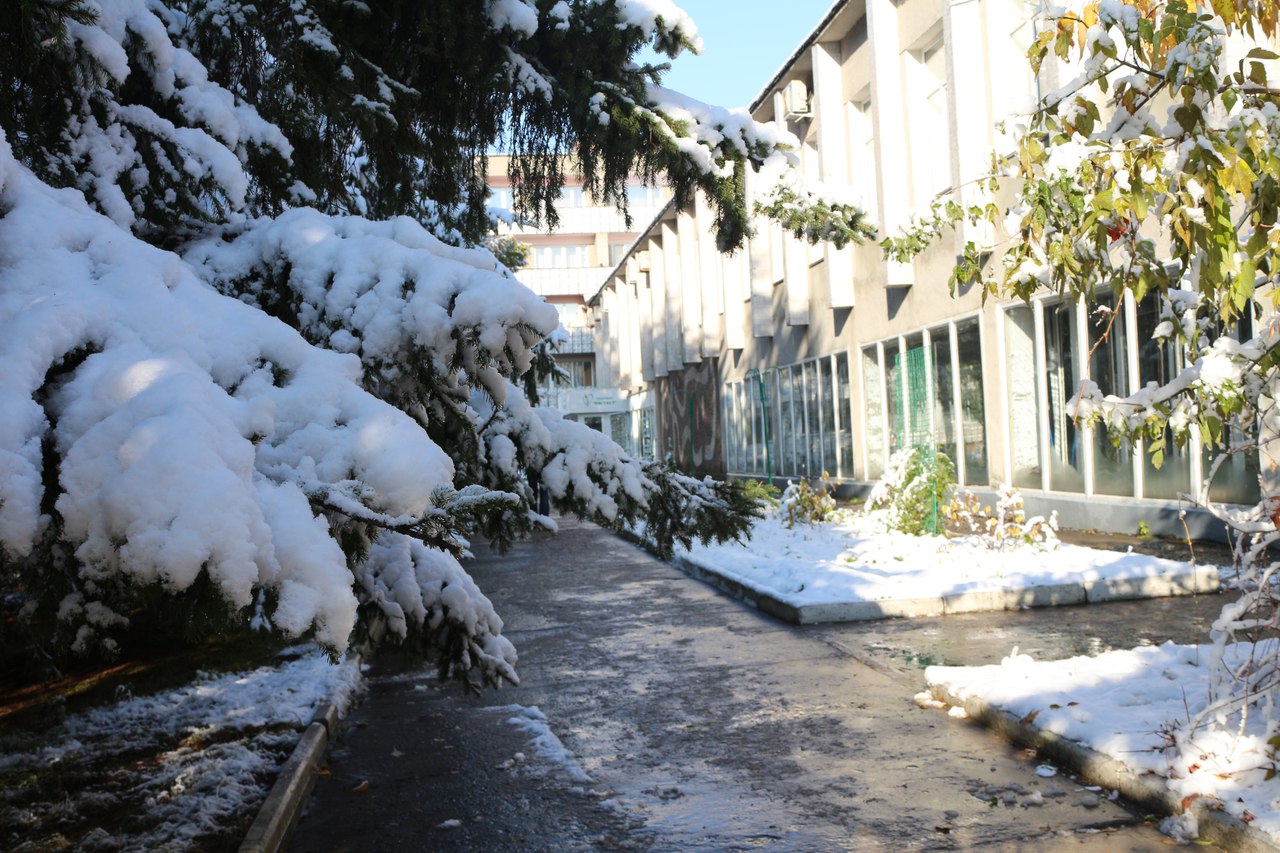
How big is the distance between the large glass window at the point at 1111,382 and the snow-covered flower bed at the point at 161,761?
9.84m

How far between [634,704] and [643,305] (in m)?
38.1

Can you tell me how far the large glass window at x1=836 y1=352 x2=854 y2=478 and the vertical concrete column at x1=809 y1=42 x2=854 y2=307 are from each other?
1510 mm

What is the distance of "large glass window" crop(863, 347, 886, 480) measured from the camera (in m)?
21.5

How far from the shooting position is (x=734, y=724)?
662 cm

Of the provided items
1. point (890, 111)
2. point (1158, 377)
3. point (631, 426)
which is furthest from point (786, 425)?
point (631, 426)

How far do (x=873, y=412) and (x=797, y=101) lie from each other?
6.68 metres

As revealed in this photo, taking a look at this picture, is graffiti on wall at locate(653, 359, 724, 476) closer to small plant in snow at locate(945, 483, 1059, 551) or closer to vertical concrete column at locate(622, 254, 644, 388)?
vertical concrete column at locate(622, 254, 644, 388)

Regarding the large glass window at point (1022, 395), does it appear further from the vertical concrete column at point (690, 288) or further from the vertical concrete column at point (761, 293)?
the vertical concrete column at point (690, 288)

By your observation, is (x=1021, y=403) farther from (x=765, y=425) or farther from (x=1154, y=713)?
(x=765, y=425)

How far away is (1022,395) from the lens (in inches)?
633

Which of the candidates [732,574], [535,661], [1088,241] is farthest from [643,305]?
[1088,241]

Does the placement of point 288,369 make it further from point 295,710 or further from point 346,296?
point 295,710

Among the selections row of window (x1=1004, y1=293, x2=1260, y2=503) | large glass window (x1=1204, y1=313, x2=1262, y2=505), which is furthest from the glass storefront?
large glass window (x1=1204, y1=313, x2=1262, y2=505)

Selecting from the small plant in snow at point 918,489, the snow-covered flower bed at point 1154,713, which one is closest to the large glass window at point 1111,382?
the small plant in snow at point 918,489
